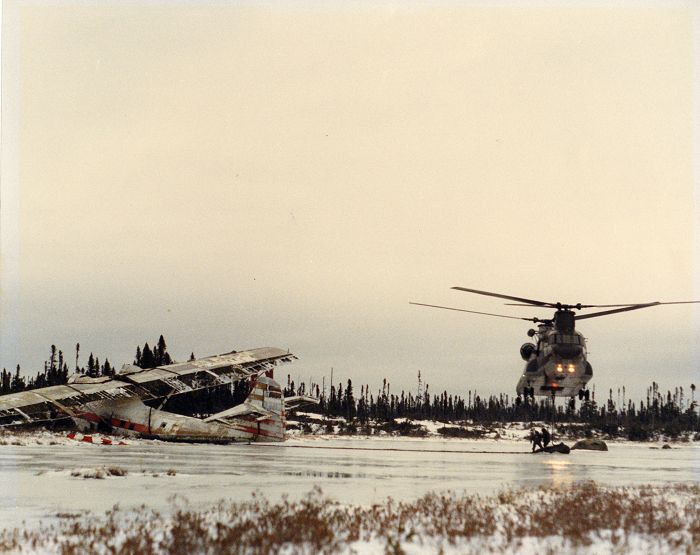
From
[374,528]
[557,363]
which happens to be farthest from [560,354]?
[374,528]

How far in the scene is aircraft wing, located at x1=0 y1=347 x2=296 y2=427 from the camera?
99.3 feet

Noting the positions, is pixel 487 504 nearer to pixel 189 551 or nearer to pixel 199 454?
pixel 189 551

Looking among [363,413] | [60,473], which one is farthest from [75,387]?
[363,413]

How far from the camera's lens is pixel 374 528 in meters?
13.0

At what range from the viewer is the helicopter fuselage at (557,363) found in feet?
120

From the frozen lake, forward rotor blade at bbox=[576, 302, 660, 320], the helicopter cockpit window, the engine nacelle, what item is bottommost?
the frozen lake

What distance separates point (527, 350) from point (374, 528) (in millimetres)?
27804

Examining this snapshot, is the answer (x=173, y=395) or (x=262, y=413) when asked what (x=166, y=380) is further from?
(x=262, y=413)

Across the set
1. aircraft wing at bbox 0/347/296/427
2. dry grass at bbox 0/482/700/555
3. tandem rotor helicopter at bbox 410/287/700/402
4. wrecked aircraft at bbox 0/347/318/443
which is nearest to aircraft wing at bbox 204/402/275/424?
wrecked aircraft at bbox 0/347/318/443

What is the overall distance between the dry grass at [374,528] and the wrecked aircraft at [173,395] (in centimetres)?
1586

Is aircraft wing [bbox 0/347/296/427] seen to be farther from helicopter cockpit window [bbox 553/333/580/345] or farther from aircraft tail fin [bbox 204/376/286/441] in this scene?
helicopter cockpit window [bbox 553/333/580/345]

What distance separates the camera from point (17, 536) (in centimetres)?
1207

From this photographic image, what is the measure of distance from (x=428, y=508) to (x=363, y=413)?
133817 mm

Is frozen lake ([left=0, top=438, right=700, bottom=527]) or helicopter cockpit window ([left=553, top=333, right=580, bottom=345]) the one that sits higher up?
helicopter cockpit window ([left=553, top=333, right=580, bottom=345])
